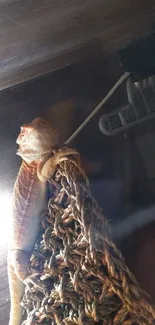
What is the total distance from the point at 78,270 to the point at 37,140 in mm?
242

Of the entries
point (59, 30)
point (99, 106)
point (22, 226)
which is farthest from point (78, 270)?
point (59, 30)

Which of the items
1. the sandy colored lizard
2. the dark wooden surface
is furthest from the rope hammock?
Result: the dark wooden surface

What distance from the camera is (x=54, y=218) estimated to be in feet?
2.55

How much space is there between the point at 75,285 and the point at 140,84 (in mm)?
372

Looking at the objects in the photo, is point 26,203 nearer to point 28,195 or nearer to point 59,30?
point 28,195

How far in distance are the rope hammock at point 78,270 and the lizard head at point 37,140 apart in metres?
0.03

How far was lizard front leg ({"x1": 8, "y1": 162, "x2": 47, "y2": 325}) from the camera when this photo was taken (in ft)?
2.68

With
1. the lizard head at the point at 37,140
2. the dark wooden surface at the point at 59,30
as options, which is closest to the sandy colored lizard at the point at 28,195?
the lizard head at the point at 37,140

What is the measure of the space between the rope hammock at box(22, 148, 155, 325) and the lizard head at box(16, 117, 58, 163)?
26mm

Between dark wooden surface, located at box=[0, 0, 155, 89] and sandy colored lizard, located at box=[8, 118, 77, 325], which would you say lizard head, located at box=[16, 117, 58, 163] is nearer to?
sandy colored lizard, located at box=[8, 118, 77, 325]

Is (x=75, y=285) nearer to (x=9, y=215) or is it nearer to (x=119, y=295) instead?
(x=119, y=295)

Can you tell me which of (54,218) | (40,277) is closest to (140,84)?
(54,218)

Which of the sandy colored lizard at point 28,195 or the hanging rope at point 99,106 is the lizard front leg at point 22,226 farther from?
the hanging rope at point 99,106

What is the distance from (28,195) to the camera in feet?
2.73
